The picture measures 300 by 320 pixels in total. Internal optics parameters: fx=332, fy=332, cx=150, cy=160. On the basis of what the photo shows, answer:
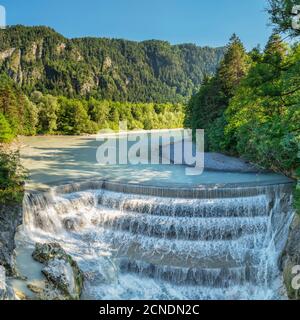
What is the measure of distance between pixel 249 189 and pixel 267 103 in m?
4.21

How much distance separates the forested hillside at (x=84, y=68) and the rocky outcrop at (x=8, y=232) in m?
107

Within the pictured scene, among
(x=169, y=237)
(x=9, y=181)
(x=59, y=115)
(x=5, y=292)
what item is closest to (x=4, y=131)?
(x=59, y=115)

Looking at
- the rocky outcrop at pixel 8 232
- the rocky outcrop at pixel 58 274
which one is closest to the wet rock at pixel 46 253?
the rocky outcrop at pixel 58 274

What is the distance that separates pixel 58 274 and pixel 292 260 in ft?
23.0

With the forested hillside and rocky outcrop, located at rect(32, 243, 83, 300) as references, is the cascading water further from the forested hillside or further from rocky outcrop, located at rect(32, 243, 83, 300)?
the forested hillside

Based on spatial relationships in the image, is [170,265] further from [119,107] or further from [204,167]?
[119,107]

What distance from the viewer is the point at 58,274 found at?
29.6 ft

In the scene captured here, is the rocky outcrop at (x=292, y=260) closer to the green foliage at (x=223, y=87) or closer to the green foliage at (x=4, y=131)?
the green foliage at (x=223, y=87)

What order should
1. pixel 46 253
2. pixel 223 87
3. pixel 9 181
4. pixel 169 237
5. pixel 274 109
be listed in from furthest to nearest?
pixel 223 87 → pixel 169 237 → pixel 274 109 → pixel 9 181 → pixel 46 253

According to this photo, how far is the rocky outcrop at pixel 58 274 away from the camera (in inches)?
338

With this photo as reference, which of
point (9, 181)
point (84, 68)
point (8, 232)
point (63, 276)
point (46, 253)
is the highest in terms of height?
point (84, 68)

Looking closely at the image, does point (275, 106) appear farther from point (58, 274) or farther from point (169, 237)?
point (58, 274)
